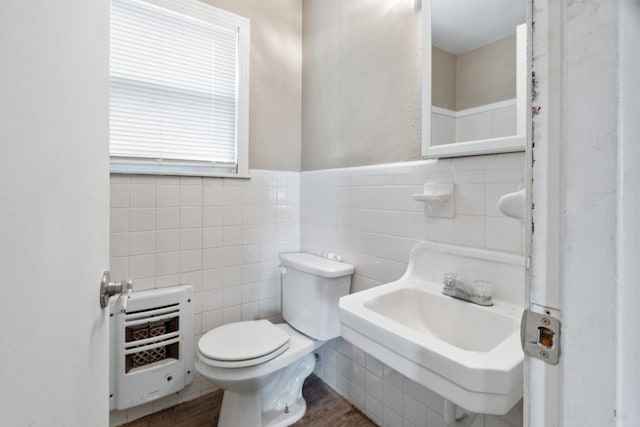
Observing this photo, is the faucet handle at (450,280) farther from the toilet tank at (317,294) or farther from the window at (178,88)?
the window at (178,88)

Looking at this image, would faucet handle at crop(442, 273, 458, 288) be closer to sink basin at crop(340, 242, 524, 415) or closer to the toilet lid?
sink basin at crop(340, 242, 524, 415)

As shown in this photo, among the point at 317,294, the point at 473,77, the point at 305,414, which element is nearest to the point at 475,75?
the point at 473,77

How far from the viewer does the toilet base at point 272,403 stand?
133 cm

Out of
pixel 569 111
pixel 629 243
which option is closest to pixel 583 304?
pixel 629 243

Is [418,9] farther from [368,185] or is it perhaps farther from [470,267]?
[470,267]

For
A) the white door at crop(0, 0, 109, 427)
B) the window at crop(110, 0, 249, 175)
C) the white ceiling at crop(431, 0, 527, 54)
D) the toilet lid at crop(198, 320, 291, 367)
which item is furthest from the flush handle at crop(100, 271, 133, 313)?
the white ceiling at crop(431, 0, 527, 54)

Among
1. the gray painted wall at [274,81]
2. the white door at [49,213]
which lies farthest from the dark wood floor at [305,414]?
the gray painted wall at [274,81]

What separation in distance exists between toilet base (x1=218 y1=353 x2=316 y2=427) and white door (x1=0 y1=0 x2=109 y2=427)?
2.87 feet

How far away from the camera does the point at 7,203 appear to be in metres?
0.28

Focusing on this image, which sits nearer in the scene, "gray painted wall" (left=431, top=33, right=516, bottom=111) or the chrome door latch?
the chrome door latch

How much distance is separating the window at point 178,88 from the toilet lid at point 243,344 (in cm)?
88

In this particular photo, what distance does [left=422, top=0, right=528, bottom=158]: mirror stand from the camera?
96 cm

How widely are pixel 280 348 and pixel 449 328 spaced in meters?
0.75

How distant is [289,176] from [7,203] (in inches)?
67.2
